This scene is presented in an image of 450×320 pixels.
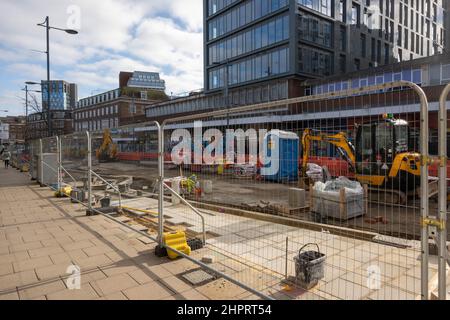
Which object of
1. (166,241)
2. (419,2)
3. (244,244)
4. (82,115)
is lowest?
(244,244)

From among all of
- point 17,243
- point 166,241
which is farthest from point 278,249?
point 17,243

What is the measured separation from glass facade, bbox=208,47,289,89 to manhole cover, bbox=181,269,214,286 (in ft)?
111

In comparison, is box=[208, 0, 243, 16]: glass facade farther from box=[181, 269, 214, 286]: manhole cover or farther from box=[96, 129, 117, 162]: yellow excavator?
box=[181, 269, 214, 286]: manhole cover

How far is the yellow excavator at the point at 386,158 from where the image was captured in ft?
35.5

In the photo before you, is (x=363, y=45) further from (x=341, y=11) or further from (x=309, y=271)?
(x=309, y=271)

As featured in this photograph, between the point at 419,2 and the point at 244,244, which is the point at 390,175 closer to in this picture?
the point at 244,244

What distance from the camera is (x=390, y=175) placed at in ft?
36.6

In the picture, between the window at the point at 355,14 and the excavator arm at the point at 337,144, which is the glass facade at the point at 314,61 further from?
the excavator arm at the point at 337,144

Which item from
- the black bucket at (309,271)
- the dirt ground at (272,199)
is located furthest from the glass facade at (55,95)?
the black bucket at (309,271)

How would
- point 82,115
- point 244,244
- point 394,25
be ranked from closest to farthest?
point 244,244 < point 394,25 < point 82,115

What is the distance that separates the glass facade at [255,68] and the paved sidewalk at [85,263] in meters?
32.6

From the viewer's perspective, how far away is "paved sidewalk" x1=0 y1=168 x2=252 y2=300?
3711 millimetres
